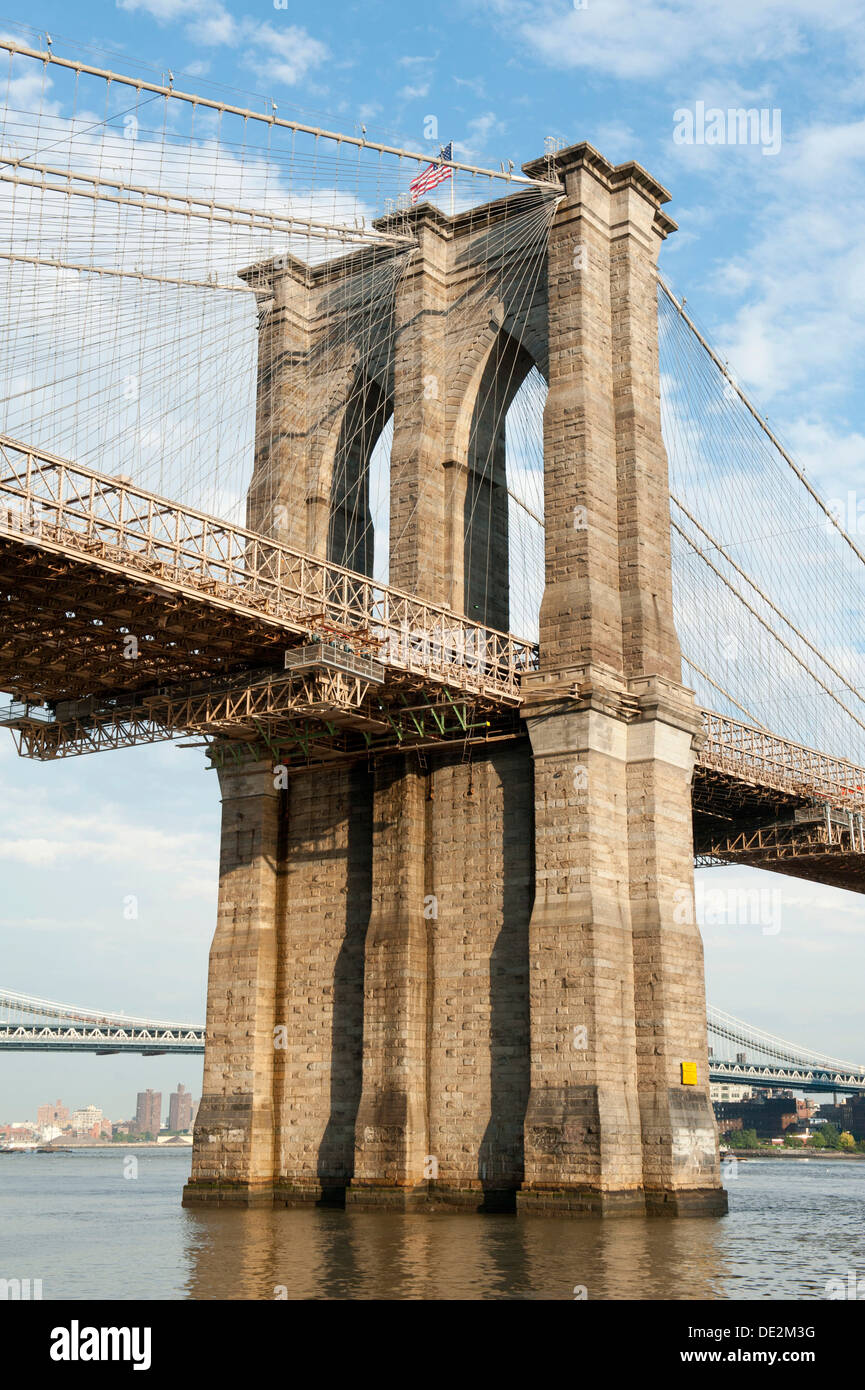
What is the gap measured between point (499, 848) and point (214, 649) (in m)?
10.7

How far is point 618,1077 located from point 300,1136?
11934mm

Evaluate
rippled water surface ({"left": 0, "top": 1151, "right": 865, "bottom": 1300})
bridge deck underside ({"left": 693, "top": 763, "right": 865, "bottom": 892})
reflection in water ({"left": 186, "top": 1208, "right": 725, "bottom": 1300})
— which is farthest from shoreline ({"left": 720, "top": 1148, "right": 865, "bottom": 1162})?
reflection in water ({"left": 186, "top": 1208, "right": 725, "bottom": 1300})

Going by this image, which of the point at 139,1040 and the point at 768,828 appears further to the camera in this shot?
the point at 139,1040

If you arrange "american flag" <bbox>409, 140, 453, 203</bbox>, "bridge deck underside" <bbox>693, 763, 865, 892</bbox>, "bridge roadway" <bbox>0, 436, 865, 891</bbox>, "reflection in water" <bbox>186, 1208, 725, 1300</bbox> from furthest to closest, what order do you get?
"bridge deck underside" <bbox>693, 763, 865, 892</bbox>, "american flag" <bbox>409, 140, 453, 203</bbox>, "bridge roadway" <bbox>0, 436, 865, 891</bbox>, "reflection in water" <bbox>186, 1208, 725, 1300</bbox>

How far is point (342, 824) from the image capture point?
48.5 m

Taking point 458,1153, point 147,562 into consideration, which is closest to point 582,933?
point 458,1153

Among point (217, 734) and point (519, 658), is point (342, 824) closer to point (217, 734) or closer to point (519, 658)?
point (217, 734)

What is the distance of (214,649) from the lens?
42031 millimetres

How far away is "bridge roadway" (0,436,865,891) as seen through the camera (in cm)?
3516

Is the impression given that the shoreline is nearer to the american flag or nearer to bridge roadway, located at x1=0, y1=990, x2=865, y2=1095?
bridge roadway, located at x1=0, y1=990, x2=865, y2=1095

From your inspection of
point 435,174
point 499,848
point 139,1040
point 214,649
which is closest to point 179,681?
point 214,649

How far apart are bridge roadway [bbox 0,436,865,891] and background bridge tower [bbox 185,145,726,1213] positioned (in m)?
1.85

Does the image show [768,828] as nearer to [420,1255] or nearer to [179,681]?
[179,681]

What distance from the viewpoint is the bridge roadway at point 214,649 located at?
35.2m
